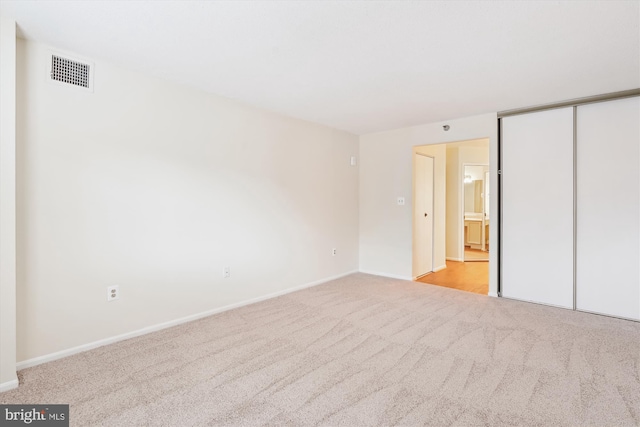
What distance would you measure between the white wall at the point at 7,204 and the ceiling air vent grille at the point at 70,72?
0.38 meters

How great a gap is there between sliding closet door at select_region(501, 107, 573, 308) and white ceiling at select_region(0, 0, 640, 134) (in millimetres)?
451

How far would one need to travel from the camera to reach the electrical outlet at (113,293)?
278 cm

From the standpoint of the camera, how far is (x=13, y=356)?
2139 mm

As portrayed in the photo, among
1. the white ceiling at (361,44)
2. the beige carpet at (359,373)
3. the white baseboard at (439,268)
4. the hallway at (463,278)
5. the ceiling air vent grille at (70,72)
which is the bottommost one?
the beige carpet at (359,373)

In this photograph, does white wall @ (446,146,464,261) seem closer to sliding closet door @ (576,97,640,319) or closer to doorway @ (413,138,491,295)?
doorway @ (413,138,491,295)

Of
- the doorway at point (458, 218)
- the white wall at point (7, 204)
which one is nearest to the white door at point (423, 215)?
the doorway at point (458, 218)

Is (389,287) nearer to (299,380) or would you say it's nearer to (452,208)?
(299,380)

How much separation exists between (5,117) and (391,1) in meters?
2.52

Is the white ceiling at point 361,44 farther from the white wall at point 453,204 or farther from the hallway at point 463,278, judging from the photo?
the white wall at point 453,204

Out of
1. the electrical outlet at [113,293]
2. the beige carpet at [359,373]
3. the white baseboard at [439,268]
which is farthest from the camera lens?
the white baseboard at [439,268]

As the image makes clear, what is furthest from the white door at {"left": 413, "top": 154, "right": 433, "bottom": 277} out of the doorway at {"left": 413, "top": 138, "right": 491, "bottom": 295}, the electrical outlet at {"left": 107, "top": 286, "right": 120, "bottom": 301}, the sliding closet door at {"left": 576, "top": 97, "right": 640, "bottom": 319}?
the electrical outlet at {"left": 107, "top": 286, "right": 120, "bottom": 301}

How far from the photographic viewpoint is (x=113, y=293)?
280cm

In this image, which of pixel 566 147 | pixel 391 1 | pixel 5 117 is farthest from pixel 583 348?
pixel 5 117

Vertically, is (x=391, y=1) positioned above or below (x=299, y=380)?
above
